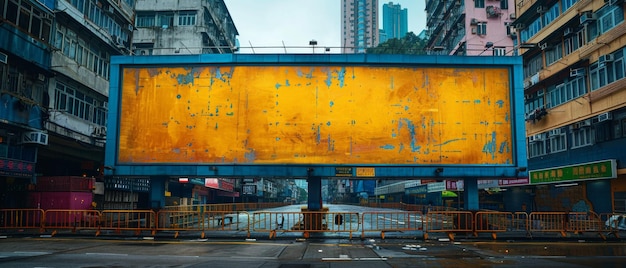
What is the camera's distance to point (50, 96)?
1063 inches

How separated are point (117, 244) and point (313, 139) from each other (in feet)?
30.3

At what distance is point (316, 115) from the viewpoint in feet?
68.9

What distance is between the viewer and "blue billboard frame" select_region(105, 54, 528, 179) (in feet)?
67.4

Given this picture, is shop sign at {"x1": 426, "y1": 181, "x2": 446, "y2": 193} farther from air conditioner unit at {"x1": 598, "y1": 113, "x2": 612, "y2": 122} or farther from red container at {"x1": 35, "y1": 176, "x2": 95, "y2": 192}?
red container at {"x1": 35, "y1": 176, "x2": 95, "y2": 192}

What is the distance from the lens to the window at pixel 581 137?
30.7 meters

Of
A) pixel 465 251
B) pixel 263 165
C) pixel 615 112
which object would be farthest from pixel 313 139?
pixel 615 112

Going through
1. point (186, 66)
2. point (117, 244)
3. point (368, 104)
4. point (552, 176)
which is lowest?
point (117, 244)

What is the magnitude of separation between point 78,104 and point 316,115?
1861 centimetres

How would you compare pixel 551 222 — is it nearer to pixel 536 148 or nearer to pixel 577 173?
pixel 577 173

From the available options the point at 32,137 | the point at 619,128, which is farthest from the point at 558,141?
the point at 32,137

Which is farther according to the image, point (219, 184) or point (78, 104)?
point (219, 184)

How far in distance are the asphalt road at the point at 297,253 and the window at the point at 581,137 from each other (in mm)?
15485

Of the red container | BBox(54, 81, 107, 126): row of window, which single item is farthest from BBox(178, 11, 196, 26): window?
the red container

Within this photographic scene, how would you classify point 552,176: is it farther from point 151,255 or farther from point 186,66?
point 151,255
